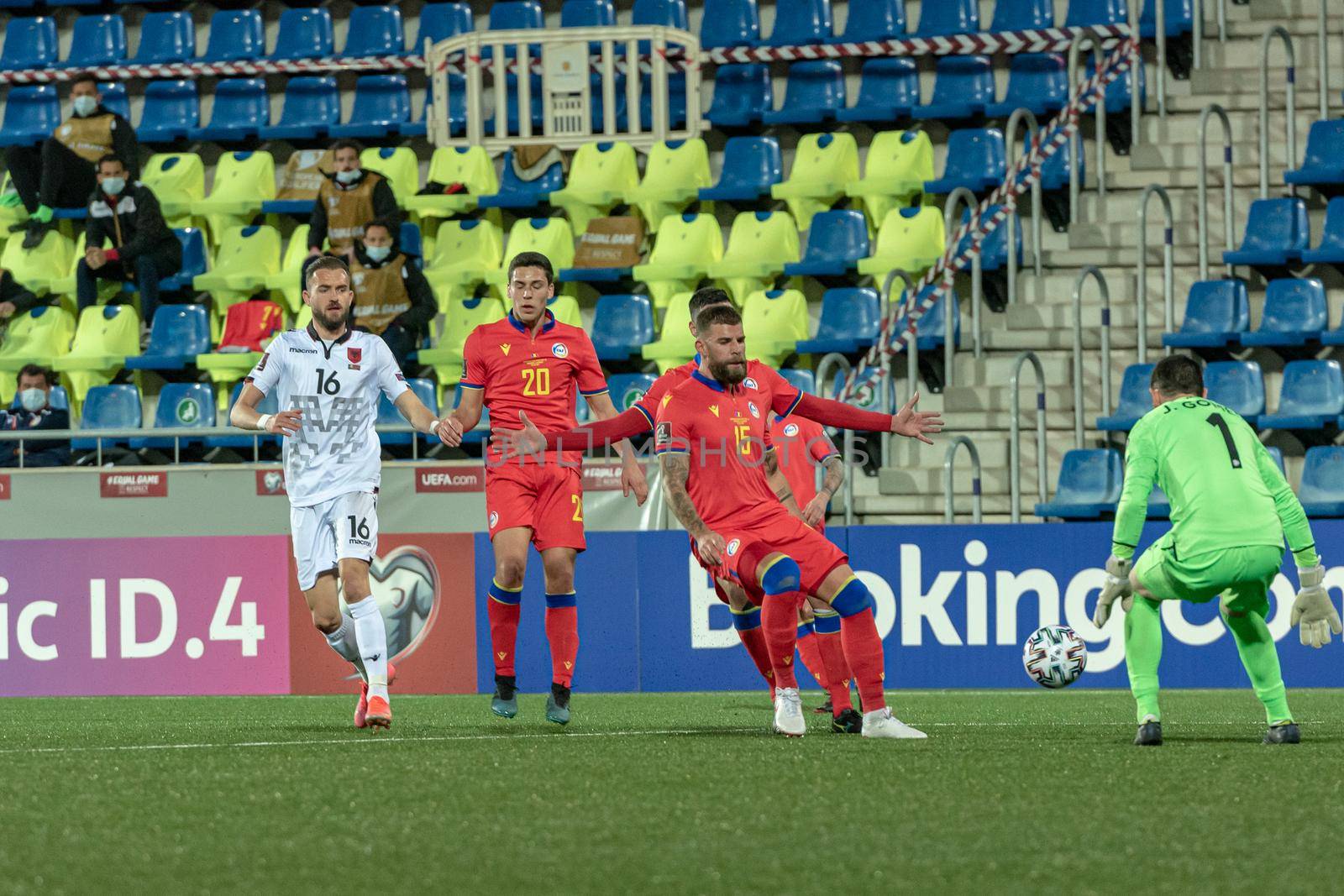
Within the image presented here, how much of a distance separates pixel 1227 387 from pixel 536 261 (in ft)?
21.6

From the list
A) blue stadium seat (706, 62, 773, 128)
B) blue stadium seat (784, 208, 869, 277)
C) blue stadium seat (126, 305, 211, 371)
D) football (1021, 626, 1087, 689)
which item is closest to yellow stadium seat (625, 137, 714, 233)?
blue stadium seat (706, 62, 773, 128)

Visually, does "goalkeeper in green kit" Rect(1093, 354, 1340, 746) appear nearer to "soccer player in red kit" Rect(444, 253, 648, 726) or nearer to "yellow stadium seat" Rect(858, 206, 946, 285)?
"soccer player in red kit" Rect(444, 253, 648, 726)

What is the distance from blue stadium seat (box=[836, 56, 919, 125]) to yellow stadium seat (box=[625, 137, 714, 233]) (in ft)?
4.32

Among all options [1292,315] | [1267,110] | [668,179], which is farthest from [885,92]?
[1292,315]

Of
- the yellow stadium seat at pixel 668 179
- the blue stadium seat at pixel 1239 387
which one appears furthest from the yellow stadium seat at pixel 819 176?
the blue stadium seat at pixel 1239 387

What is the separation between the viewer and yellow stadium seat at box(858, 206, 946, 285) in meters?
15.6

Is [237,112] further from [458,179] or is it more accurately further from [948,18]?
[948,18]

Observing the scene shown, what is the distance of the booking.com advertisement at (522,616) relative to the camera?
1235 cm

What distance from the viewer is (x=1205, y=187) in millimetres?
14984

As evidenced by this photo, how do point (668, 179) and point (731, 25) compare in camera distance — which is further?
point (731, 25)

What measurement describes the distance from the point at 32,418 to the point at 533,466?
7914mm

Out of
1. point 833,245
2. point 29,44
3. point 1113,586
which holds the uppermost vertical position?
point 29,44

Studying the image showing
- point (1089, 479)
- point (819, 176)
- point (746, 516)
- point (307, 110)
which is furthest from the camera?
point (307, 110)

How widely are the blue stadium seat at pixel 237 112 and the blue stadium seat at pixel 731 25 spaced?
14.9 feet
